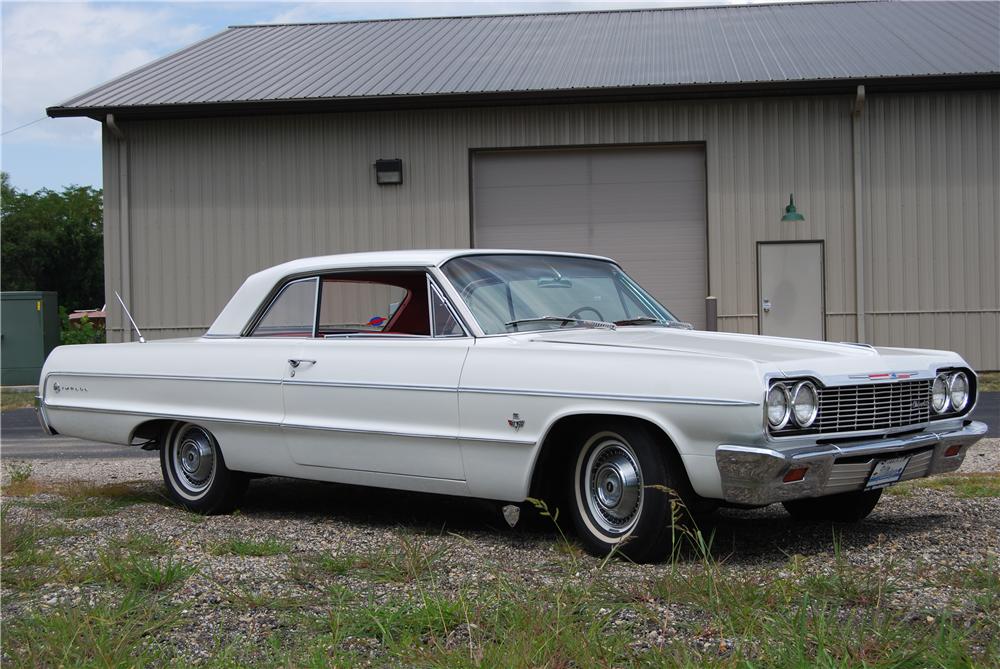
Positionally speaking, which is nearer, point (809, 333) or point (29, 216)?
point (809, 333)

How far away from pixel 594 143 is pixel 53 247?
1993 inches

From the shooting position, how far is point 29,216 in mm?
60844

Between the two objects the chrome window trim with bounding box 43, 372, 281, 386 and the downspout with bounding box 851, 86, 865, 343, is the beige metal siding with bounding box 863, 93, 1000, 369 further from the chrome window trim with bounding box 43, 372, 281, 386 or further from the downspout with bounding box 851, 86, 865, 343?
the chrome window trim with bounding box 43, 372, 281, 386

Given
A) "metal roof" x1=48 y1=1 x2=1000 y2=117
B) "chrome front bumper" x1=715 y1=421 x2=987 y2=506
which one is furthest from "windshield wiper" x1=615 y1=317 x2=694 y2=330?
"metal roof" x1=48 y1=1 x2=1000 y2=117

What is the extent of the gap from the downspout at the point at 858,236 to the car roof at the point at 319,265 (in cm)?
1054

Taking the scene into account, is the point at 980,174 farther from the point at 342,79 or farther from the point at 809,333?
the point at 342,79

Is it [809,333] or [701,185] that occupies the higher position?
[701,185]

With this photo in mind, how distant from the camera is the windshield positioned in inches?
→ 207

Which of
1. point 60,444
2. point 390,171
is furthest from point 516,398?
point 390,171

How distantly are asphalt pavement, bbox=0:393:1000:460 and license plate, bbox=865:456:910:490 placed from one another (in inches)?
218

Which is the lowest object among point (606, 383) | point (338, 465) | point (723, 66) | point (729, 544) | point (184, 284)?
point (729, 544)

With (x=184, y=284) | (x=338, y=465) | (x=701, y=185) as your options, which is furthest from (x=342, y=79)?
(x=338, y=465)

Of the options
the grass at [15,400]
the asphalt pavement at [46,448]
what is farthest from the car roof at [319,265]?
the grass at [15,400]

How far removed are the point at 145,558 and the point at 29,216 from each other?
62229mm
